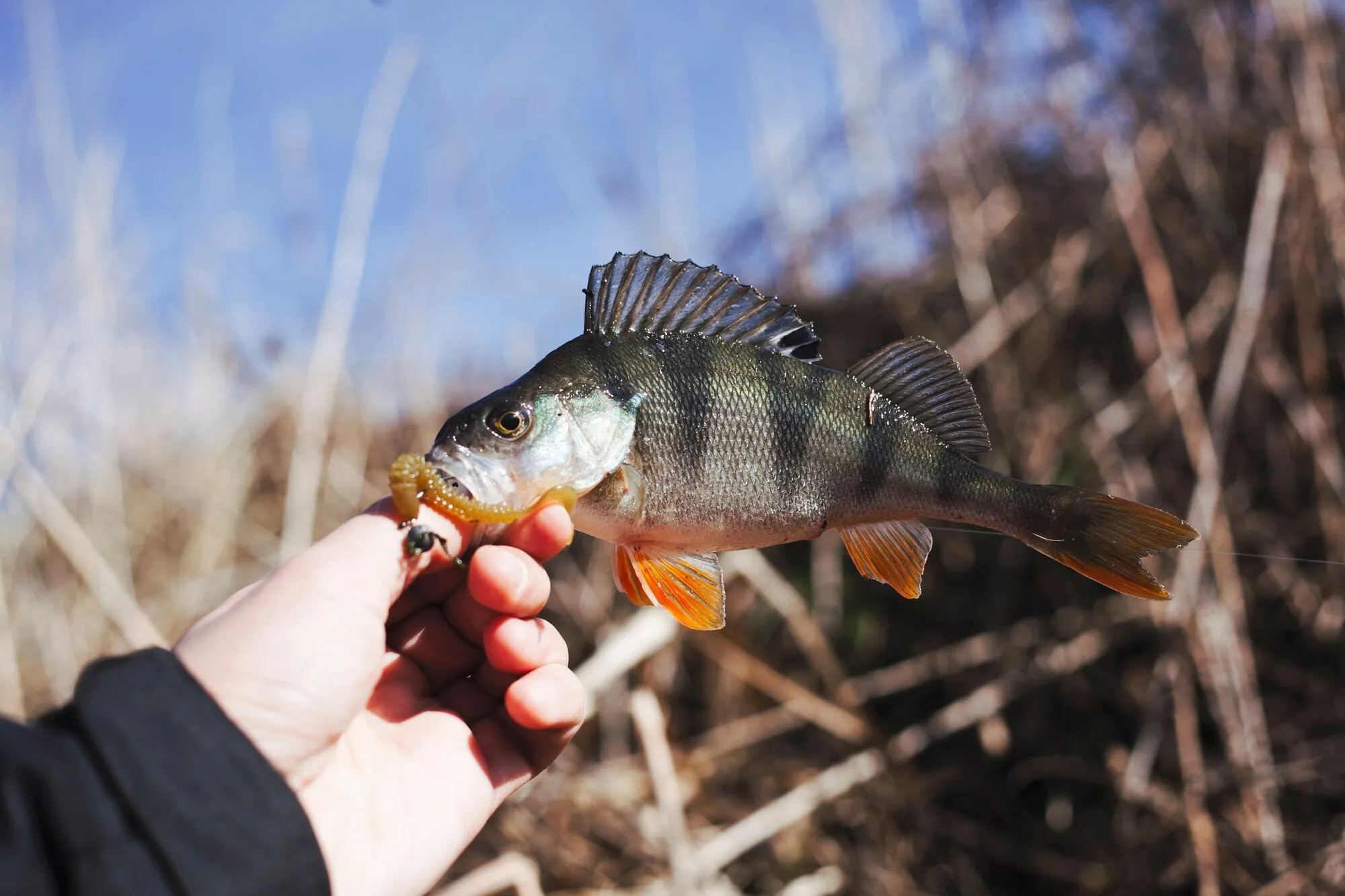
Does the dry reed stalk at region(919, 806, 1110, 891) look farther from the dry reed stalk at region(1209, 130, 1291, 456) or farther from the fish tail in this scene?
the fish tail

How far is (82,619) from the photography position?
118 inches

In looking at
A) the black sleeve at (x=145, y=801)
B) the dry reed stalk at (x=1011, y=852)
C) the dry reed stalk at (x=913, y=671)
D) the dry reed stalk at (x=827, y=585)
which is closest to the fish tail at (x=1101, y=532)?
the black sleeve at (x=145, y=801)

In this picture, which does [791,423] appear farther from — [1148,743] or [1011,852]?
[1011,852]

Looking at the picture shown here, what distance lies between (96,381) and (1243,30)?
146 inches

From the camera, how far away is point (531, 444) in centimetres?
95

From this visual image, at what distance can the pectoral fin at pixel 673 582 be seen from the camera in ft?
3.24

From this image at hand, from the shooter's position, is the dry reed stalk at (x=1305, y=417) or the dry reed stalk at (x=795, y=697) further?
the dry reed stalk at (x=795, y=697)

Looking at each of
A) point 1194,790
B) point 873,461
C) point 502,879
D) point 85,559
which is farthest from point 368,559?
point 1194,790

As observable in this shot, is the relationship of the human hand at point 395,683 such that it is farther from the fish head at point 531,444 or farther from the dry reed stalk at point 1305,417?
the dry reed stalk at point 1305,417

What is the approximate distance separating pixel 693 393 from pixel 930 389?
243 millimetres

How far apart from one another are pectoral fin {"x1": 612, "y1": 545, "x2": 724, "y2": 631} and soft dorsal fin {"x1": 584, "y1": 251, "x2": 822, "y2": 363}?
232 mm

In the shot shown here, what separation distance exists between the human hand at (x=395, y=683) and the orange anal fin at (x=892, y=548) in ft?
1.00

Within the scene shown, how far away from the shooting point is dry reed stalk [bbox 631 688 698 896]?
2299 mm

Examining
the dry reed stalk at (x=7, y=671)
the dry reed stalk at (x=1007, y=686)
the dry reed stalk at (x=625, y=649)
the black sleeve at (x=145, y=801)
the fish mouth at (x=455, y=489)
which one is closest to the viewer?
the black sleeve at (x=145, y=801)
